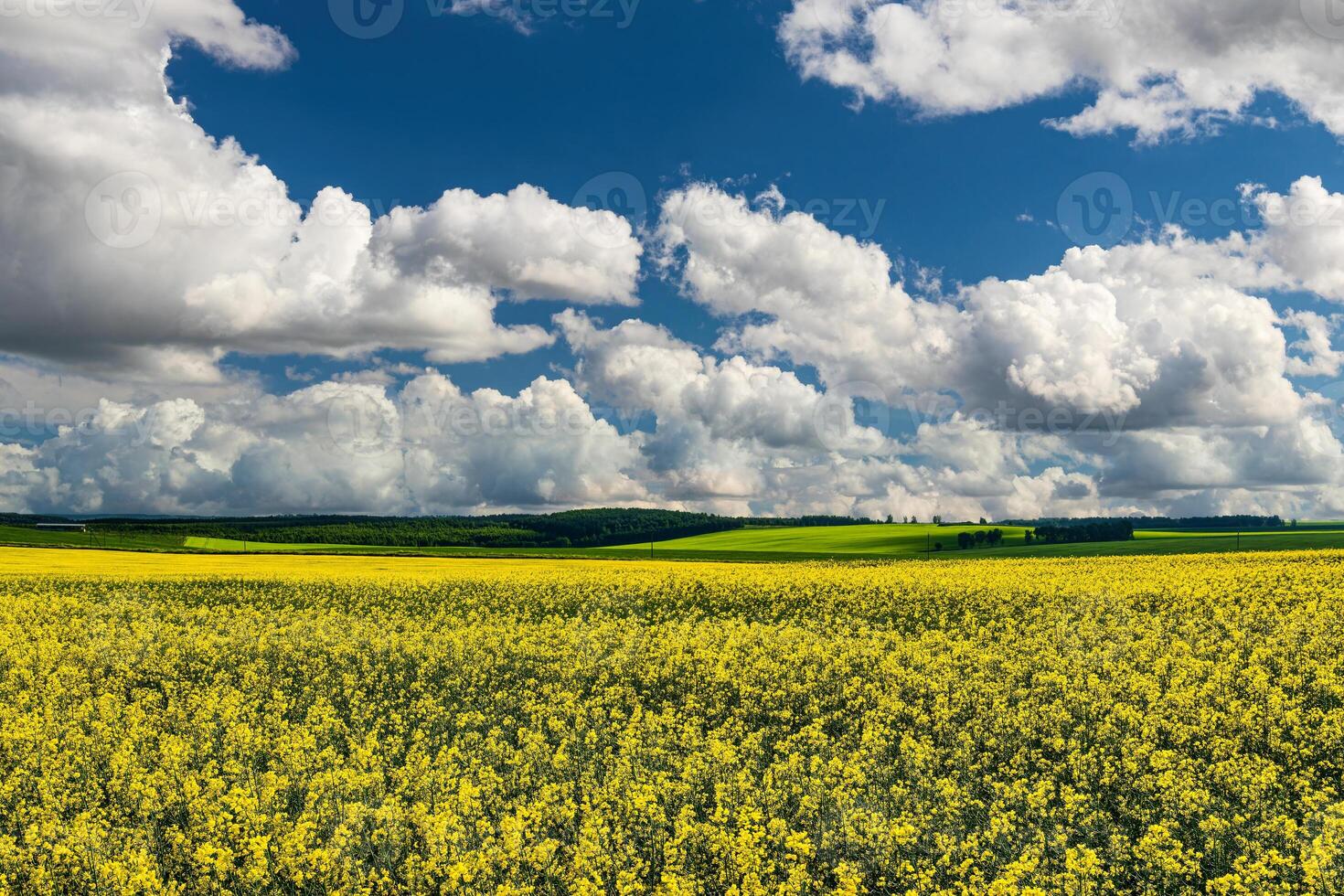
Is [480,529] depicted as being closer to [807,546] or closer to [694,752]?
[807,546]

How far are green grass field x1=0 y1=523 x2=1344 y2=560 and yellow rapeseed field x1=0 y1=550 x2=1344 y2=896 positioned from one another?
54039 mm

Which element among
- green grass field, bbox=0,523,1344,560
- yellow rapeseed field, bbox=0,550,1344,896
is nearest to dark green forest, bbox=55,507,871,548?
green grass field, bbox=0,523,1344,560

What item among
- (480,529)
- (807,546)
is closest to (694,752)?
(807,546)

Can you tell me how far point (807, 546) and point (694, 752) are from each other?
321ft

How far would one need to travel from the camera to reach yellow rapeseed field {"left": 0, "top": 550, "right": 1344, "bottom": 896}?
325 inches

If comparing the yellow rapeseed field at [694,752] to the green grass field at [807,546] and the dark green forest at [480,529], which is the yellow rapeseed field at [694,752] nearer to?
the green grass field at [807,546]

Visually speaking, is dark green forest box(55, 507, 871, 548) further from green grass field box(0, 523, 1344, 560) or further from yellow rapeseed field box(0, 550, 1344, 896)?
yellow rapeseed field box(0, 550, 1344, 896)

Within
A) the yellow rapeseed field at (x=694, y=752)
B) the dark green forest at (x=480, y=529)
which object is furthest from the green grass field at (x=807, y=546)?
the yellow rapeseed field at (x=694, y=752)

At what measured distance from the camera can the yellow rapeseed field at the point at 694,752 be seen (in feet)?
27.1

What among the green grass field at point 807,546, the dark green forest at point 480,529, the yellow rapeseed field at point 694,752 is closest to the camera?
the yellow rapeseed field at point 694,752

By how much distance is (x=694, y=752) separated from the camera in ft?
36.9

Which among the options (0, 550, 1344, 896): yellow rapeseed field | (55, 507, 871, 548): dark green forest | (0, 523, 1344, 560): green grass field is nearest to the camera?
(0, 550, 1344, 896): yellow rapeseed field

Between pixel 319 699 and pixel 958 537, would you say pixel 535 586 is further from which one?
pixel 958 537

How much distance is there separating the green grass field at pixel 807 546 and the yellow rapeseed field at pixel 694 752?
54.0 metres
